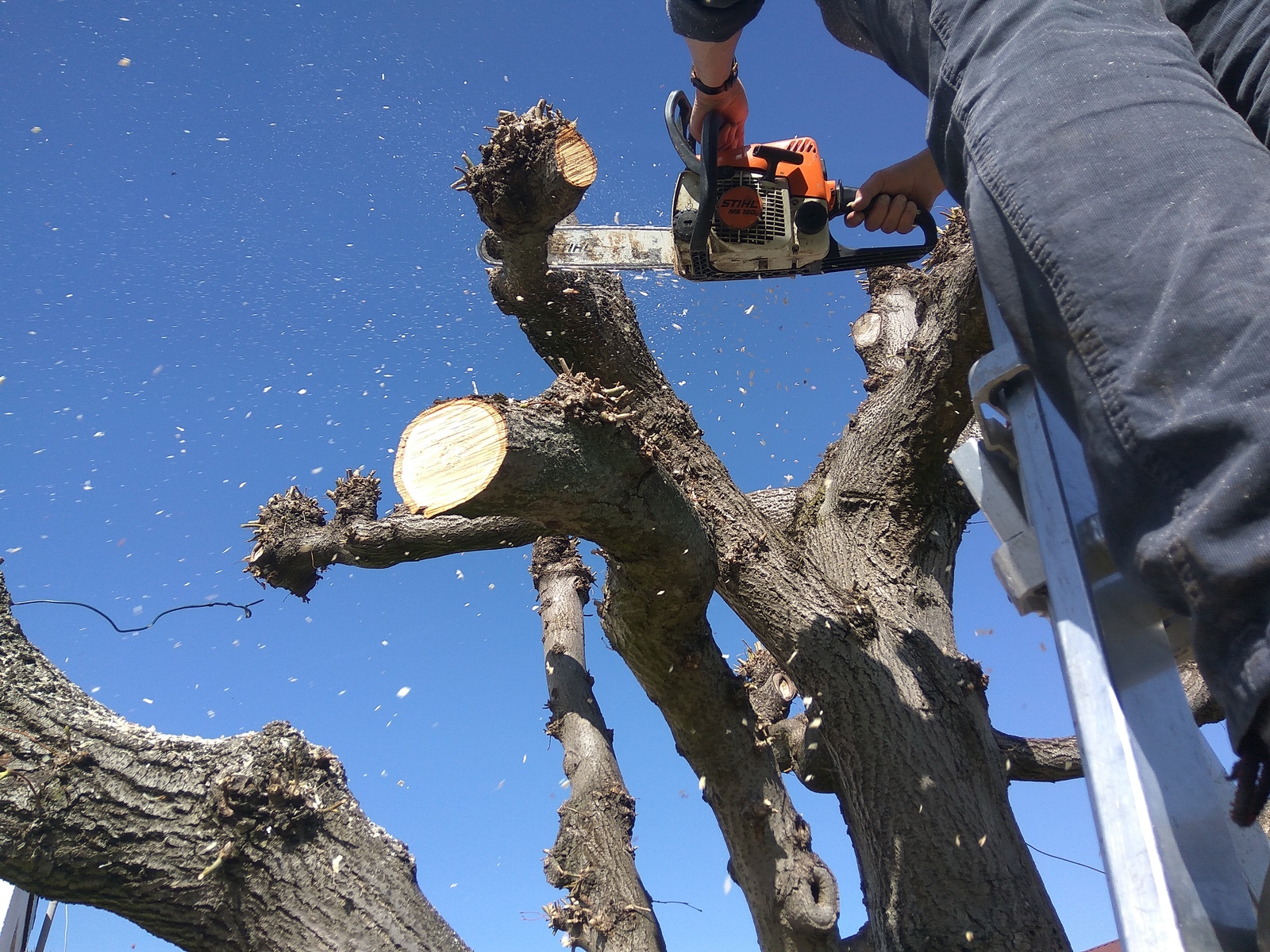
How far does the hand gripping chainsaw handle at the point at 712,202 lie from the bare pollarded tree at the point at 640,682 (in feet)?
0.48

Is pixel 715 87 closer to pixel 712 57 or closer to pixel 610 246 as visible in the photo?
pixel 712 57

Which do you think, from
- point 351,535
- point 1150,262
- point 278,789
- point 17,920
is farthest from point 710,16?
point 17,920

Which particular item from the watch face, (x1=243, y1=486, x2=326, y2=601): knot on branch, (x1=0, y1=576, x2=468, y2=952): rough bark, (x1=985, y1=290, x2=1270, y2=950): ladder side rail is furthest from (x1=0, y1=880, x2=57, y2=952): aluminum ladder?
(x1=985, y1=290, x2=1270, y2=950): ladder side rail

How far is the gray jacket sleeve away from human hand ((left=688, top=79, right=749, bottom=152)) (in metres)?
0.79

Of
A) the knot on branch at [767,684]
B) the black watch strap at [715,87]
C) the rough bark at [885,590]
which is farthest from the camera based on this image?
the knot on branch at [767,684]

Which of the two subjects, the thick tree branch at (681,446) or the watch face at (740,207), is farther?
the watch face at (740,207)

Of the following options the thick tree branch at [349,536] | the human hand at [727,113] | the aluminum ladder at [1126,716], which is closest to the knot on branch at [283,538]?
the thick tree branch at [349,536]

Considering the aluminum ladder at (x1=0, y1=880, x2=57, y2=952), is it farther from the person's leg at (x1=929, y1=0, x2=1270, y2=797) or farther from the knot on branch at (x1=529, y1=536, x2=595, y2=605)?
the person's leg at (x1=929, y1=0, x2=1270, y2=797)

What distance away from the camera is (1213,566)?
73 centimetres

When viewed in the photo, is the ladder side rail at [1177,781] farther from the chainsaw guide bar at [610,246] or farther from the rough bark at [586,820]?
the chainsaw guide bar at [610,246]

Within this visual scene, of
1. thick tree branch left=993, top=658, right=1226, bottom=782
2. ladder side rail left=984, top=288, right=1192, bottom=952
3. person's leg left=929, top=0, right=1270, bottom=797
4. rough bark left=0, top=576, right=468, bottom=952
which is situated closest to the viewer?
person's leg left=929, top=0, right=1270, bottom=797

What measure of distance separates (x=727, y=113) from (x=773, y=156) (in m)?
0.31

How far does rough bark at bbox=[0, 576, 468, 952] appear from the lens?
6.11 ft

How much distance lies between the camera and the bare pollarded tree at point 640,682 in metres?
1.95
